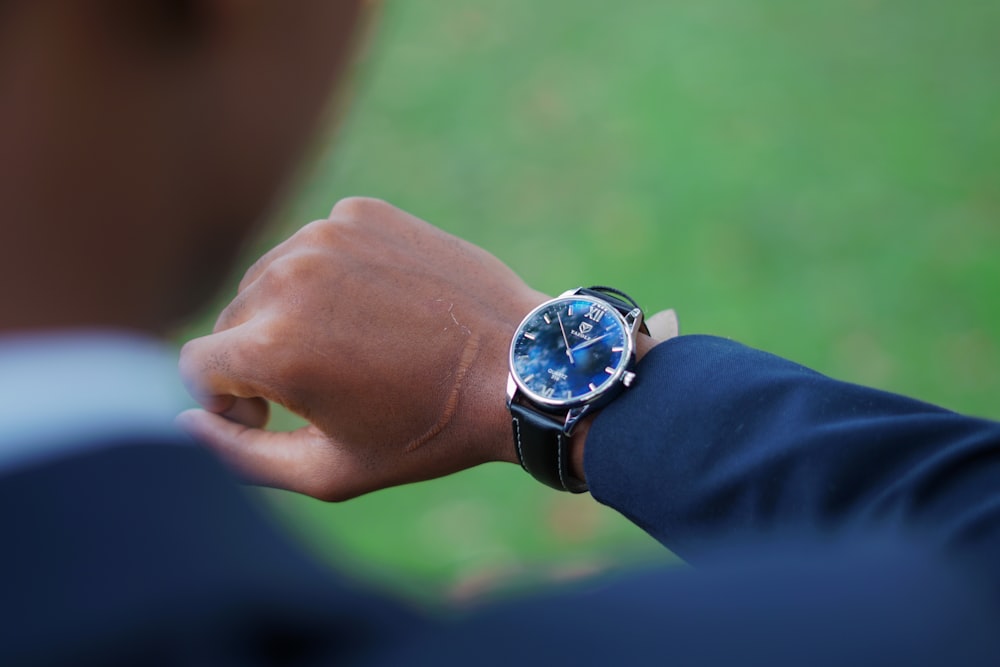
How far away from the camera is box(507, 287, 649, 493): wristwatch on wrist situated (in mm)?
1466

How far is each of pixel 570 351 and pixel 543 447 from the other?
0.50 ft

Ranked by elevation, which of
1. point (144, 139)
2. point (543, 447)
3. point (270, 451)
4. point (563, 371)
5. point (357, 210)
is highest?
point (144, 139)

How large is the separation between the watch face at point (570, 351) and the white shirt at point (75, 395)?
763mm

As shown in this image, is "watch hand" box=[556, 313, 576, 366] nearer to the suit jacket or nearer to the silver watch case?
the silver watch case

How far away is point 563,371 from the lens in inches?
58.8

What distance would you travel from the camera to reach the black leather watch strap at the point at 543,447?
58.2 inches

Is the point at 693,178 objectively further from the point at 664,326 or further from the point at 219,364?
the point at 219,364

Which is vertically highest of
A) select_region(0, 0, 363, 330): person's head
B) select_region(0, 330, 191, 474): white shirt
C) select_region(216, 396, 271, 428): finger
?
select_region(0, 0, 363, 330): person's head

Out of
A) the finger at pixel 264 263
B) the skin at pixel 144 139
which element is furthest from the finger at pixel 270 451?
the skin at pixel 144 139

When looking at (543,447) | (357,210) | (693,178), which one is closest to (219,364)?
(357,210)

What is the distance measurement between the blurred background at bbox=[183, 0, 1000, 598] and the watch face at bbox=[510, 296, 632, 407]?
1.43m

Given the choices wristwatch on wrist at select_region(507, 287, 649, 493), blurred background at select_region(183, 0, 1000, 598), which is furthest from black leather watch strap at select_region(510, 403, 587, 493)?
blurred background at select_region(183, 0, 1000, 598)

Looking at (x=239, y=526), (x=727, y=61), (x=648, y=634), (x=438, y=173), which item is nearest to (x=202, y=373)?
(x=239, y=526)

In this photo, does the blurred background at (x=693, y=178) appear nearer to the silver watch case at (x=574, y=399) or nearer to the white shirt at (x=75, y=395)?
the silver watch case at (x=574, y=399)
